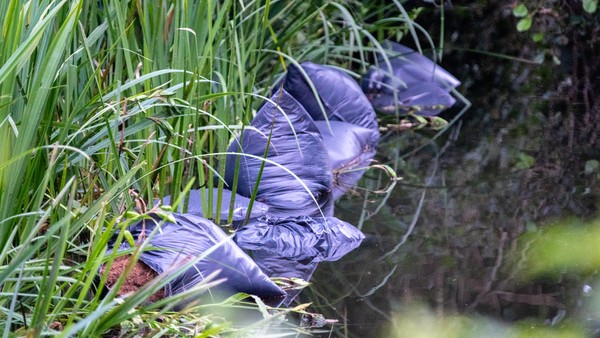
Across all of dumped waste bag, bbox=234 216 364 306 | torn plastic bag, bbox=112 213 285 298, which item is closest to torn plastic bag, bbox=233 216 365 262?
dumped waste bag, bbox=234 216 364 306

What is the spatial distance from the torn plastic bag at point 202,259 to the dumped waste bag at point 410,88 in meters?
3.06

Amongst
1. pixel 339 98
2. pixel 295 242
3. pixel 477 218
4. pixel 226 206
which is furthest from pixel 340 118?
pixel 295 242

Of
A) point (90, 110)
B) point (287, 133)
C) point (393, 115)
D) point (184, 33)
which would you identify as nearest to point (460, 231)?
point (287, 133)

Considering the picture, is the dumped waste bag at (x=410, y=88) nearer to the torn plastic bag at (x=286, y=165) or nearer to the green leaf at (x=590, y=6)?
the green leaf at (x=590, y=6)

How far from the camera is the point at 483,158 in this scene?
423 cm

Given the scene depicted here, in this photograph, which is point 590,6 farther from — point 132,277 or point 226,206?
point 132,277

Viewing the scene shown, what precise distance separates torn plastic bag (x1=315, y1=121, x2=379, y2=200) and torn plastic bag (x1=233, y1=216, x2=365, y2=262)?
0.60 metres

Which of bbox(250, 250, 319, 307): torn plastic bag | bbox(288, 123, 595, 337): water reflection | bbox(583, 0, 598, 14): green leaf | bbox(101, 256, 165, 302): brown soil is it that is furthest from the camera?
bbox(583, 0, 598, 14): green leaf

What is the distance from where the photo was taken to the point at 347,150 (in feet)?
13.6

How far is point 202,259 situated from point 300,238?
62cm

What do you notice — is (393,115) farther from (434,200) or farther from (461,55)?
(461,55)

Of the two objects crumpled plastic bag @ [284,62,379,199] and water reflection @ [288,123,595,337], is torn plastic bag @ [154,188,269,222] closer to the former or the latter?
water reflection @ [288,123,595,337]

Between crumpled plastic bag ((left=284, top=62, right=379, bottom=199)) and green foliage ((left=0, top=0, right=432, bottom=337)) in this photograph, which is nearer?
green foliage ((left=0, top=0, right=432, bottom=337))

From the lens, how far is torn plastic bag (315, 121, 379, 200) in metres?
3.90
